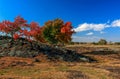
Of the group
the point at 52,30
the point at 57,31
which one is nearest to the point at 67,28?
the point at 57,31

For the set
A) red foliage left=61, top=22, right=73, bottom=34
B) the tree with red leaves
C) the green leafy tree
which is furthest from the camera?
the green leafy tree

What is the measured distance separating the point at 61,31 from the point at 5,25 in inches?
684

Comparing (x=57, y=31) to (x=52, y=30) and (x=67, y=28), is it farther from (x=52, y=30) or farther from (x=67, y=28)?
(x=67, y=28)

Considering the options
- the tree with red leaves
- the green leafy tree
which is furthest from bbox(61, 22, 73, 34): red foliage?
the green leafy tree

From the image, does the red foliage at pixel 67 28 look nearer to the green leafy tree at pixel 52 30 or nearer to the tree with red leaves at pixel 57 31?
the tree with red leaves at pixel 57 31

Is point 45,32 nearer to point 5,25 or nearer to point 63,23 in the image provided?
point 63,23

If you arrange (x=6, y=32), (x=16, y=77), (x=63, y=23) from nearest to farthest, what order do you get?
1. (x=16, y=77)
2. (x=6, y=32)
3. (x=63, y=23)

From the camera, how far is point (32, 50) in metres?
40.0

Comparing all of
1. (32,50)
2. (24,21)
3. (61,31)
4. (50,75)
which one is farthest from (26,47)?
(61,31)

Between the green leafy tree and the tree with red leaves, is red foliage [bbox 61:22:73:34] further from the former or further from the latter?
the green leafy tree

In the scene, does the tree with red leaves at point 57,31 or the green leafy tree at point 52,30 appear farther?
the green leafy tree at point 52,30

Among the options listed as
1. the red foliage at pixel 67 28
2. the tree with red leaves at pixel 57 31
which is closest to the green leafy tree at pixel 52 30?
the tree with red leaves at pixel 57 31

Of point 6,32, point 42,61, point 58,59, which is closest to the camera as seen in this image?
point 42,61

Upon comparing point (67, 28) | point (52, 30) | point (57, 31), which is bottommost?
point (57, 31)
